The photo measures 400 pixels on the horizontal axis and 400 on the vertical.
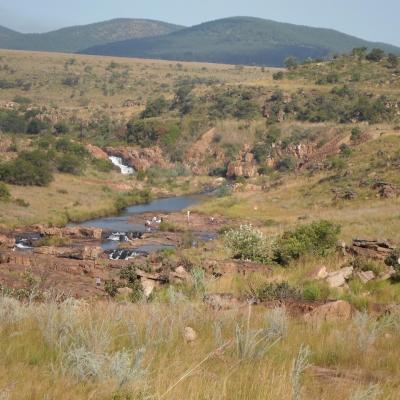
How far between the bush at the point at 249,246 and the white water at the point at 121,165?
45258mm

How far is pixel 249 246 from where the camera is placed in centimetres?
1736

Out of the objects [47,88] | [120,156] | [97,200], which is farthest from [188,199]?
[47,88]

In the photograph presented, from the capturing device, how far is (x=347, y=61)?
293 ft

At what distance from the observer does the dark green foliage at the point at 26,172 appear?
47188 millimetres

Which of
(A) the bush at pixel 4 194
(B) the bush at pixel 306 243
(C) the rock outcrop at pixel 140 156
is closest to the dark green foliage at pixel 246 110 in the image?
(C) the rock outcrop at pixel 140 156

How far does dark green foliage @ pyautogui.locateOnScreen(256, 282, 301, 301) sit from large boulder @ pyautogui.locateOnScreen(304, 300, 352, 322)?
34.4 inches

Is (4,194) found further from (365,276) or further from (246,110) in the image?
(246,110)

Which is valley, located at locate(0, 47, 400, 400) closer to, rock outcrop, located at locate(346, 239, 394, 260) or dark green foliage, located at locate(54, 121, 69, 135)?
rock outcrop, located at locate(346, 239, 394, 260)

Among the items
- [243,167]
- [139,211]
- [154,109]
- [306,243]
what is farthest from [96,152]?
[306,243]

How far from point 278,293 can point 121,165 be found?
59301mm

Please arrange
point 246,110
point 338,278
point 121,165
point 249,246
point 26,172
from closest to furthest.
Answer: point 338,278
point 249,246
point 26,172
point 121,165
point 246,110

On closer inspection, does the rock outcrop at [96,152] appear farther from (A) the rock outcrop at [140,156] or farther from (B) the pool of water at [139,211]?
(B) the pool of water at [139,211]

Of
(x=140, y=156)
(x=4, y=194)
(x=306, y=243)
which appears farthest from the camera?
(x=140, y=156)

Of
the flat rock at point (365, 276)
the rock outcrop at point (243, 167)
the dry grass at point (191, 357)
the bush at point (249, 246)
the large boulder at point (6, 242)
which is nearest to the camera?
the dry grass at point (191, 357)
